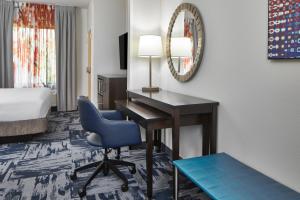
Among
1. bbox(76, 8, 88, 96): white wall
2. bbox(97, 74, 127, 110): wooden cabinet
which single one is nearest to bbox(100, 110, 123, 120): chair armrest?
bbox(97, 74, 127, 110): wooden cabinet

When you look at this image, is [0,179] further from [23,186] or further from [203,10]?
[203,10]

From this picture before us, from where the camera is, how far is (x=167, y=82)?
3.24 m

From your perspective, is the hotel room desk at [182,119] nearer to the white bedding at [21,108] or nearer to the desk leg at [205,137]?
the desk leg at [205,137]

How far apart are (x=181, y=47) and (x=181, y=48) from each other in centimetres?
1

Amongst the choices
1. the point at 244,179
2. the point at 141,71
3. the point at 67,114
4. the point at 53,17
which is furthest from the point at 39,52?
the point at 244,179

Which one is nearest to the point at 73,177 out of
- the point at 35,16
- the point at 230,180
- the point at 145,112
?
the point at 145,112

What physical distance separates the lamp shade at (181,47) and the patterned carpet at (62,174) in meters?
1.25

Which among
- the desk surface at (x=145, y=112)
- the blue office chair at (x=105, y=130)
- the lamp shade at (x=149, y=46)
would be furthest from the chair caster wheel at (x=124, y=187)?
the lamp shade at (x=149, y=46)

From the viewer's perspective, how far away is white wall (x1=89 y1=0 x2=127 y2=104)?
4918 mm

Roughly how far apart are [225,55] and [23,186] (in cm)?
218

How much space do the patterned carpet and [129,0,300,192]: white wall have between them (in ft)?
1.99

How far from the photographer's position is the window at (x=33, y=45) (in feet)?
18.3

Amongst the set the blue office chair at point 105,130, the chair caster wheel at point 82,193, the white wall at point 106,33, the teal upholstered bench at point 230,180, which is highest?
the white wall at point 106,33

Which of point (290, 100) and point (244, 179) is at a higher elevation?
point (290, 100)
